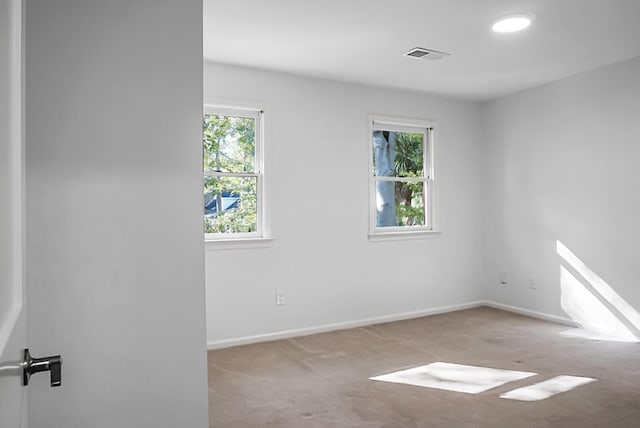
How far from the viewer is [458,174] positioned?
545cm

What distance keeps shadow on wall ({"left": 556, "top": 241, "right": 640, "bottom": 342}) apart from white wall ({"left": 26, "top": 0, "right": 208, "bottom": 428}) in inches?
160

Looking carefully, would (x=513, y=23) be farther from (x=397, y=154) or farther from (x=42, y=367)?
(x=42, y=367)

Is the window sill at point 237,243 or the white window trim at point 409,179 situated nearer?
the window sill at point 237,243

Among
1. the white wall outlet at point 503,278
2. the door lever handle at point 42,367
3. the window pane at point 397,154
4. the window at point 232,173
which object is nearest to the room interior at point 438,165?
the white wall outlet at point 503,278

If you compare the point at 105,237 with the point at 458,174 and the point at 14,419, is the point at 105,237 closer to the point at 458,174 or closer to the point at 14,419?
the point at 14,419

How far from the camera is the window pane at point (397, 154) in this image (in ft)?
16.3

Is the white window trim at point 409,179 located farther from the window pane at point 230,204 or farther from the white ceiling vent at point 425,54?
the window pane at point 230,204

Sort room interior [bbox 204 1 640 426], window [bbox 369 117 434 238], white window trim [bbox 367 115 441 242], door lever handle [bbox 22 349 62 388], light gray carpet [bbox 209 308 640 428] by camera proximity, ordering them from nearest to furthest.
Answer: door lever handle [bbox 22 349 62 388] → light gray carpet [bbox 209 308 640 428] → room interior [bbox 204 1 640 426] → white window trim [bbox 367 115 441 242] → window [bbox 369 117 434 238]

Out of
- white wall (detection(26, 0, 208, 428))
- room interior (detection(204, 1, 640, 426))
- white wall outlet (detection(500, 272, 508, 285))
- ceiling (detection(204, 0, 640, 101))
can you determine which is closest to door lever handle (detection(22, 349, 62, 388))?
white wall (detection(26, 0, 208, 428))

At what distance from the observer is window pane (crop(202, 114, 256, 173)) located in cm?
400

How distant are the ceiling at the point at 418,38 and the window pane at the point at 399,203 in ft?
3.86

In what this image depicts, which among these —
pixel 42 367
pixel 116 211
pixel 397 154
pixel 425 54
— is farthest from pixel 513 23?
pixel 42 367

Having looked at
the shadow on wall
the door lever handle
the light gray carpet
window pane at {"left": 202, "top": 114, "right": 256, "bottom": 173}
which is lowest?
the light gray carpet

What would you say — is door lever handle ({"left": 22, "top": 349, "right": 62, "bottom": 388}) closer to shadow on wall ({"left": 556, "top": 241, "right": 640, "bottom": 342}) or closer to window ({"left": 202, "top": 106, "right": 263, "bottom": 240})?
window ({"left": 202, "top": 106, "right": 263, "bottom": 240})
